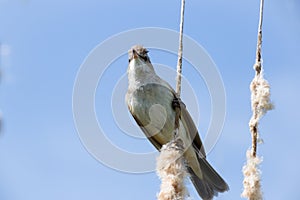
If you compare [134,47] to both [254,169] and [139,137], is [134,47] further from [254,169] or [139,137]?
[254,169]

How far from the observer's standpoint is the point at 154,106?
5707 millimetres

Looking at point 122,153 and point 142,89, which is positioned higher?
point 142,89

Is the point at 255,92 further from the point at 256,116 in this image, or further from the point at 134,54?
the point at 134,54

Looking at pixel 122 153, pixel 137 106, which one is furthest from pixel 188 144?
pixel 122 153

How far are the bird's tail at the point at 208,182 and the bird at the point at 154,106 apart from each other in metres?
0.01

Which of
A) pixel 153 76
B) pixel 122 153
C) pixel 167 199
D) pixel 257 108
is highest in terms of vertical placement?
pixel 153 76

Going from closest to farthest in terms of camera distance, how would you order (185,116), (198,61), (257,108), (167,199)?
(167,199) → (257,108) → (198,61) → (185,116)

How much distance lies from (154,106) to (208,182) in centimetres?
104

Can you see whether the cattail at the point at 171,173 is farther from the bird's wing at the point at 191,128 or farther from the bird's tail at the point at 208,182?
the bird's tail at the point at 208,182

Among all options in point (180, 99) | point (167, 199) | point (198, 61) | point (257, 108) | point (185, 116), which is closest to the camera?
point (167, 199)

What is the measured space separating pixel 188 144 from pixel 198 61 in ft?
3.96

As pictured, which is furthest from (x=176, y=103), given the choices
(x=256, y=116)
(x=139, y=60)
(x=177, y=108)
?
(x=256, y=116)

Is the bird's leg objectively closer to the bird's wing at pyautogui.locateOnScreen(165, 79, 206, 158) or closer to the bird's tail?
the bird's wing at pyautogui.locateOnScreen(165, 79, 206, 158)

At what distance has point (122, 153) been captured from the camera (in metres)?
5.05
